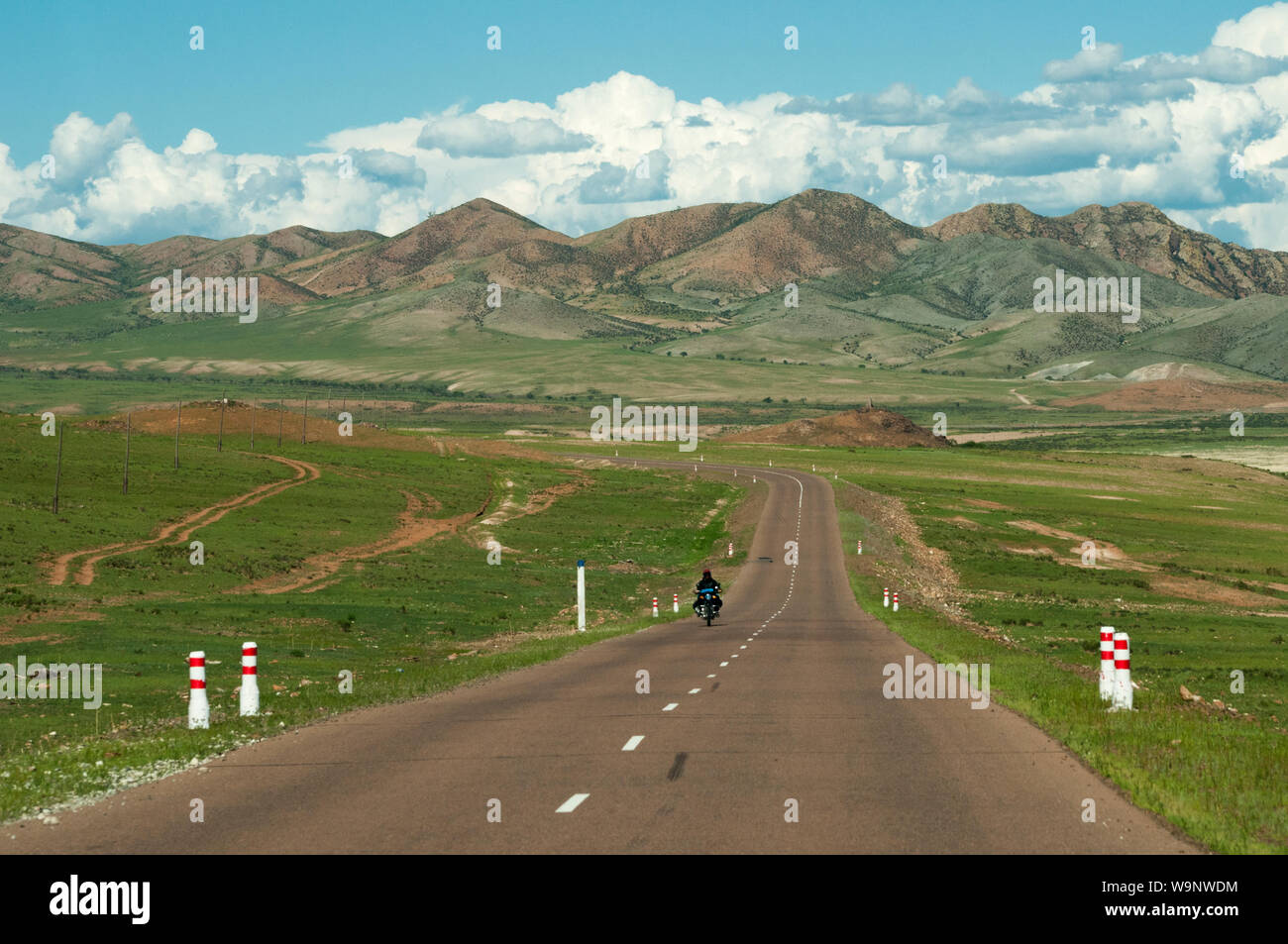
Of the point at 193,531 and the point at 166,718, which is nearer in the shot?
the point at 166,718

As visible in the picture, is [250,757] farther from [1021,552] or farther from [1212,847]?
[1021,552]

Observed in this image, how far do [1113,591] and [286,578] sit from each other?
37856 mm

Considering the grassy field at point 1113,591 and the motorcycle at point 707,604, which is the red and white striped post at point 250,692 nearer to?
the grassy field at point 1113,591

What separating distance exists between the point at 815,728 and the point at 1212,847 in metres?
8.10

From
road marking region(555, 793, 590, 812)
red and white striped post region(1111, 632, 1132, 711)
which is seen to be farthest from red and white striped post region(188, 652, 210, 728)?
red and white striped post region(1111, 632, 1132, 711)

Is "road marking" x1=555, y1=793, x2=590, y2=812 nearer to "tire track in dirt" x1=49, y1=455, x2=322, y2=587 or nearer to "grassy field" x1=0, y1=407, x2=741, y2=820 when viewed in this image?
"grassy field" x1=0, y1=407, x2=741, y2=820

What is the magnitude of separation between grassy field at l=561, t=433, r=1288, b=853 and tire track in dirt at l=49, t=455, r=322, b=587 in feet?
97.3

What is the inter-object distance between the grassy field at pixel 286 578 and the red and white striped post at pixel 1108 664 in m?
11.7

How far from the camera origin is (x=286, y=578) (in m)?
55.9

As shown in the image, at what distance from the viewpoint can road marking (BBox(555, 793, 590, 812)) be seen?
13656mm

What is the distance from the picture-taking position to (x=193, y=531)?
66750 mm

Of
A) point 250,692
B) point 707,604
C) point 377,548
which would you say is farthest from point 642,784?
point 377,548

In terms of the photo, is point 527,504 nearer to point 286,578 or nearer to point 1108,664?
point 286,578
